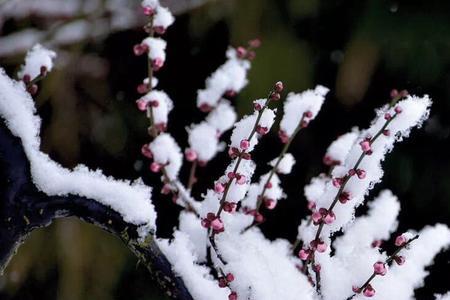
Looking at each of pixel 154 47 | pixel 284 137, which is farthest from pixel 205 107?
pixel 154 47

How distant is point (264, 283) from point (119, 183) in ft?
0.87

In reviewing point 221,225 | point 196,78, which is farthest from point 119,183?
point 196,78

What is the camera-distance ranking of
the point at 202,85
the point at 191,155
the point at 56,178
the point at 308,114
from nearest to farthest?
the point at 56,178
the point at 308,114
the point at 191,155
the point at 202,85

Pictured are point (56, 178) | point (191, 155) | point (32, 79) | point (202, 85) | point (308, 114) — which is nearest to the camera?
point (56, 178)

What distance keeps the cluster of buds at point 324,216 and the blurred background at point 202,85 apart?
5.51 feet

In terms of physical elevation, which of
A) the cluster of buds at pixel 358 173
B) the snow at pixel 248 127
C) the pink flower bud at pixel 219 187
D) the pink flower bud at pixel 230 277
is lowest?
the pink flower bud at pixel 230 277

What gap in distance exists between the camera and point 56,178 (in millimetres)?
976

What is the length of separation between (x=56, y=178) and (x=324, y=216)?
0.40 meters

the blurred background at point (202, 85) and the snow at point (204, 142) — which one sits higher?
the blurred background at point (202, 85)

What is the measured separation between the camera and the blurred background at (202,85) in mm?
2693

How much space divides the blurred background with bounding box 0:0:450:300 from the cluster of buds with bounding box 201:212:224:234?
5.49ft

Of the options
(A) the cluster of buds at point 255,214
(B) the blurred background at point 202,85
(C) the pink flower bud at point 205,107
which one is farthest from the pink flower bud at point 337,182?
(B) the blurred background at point 202,85

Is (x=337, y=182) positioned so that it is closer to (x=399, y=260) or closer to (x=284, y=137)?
(x=399, y=260)

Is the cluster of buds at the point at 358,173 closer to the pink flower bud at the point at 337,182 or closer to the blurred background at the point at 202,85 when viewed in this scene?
the pink flower bud at the point at 337,182
